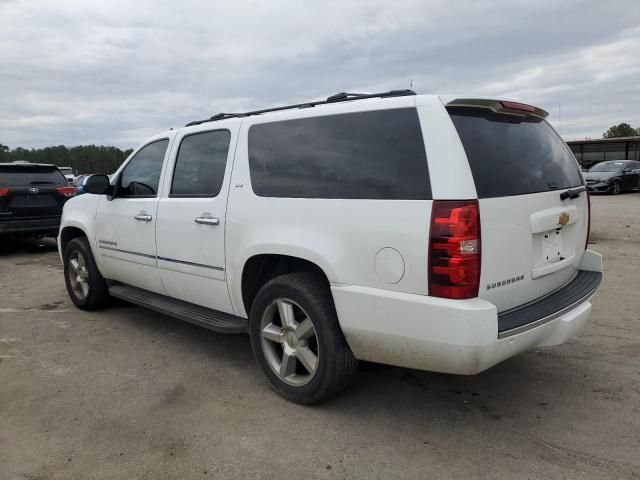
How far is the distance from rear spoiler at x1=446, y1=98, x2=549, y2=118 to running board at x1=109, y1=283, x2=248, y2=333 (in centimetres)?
207

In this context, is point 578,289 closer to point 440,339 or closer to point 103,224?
point 440,339

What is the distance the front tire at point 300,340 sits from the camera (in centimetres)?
302

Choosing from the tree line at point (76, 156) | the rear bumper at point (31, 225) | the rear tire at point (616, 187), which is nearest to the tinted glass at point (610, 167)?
the rear tire at point (616, 187)

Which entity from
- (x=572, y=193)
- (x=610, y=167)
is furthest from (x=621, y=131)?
(x=572, y=193)

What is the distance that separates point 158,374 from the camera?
387 cm

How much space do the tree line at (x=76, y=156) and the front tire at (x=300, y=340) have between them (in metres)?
Answer: 79.2

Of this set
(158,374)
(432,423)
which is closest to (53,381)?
(158,374)

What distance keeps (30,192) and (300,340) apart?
861 centimetres

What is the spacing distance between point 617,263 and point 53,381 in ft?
23.5

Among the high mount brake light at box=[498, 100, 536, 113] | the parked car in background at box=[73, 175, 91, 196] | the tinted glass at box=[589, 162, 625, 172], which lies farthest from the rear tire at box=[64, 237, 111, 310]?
the tinted glass at box=[589, 162, 625, 172]

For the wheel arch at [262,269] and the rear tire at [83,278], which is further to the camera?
the rear tire at [83,278]

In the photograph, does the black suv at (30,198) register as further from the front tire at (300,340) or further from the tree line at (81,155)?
the tree line at (81,155)

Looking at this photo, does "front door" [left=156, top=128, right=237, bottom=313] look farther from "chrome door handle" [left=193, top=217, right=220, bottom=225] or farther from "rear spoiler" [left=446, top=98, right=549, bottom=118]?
"rear spoiler" [left=446, top=98, right=549, bottom=118]

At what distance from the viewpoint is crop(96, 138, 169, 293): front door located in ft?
14.5
